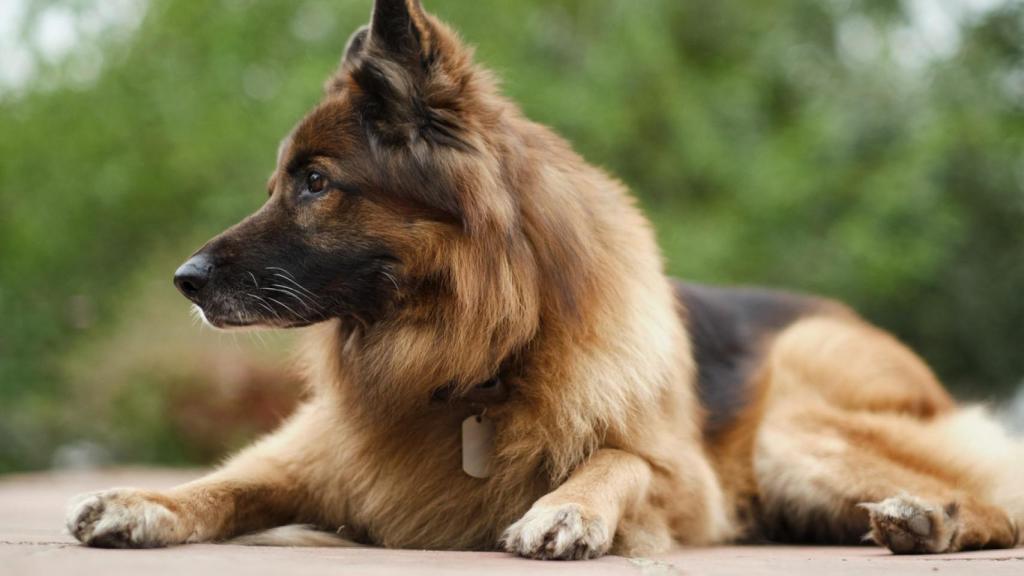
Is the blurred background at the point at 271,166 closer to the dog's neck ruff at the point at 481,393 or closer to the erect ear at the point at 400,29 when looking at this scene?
the erect ear at the point at 400,29

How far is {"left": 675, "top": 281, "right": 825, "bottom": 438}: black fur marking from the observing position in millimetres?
4555

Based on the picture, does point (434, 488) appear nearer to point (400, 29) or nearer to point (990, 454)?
point (400, 29)

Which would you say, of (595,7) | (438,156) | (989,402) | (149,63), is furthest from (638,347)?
(595,7)

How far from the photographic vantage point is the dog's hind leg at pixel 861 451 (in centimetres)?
404

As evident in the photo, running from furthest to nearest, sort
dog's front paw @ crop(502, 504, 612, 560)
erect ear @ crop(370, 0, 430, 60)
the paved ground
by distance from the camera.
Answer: erect ear @ crop(370, 0, 430, 60) → dog's front paw @ crop(502, 504, 612, 560) → the paved ground

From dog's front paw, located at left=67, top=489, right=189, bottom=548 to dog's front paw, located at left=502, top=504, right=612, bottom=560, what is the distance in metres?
1.03

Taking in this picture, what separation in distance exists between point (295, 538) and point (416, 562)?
905mm

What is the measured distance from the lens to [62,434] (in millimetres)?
11062

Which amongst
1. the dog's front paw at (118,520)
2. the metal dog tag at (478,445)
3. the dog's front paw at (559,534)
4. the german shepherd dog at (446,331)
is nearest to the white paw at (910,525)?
the german shepherd dog at (446,331)

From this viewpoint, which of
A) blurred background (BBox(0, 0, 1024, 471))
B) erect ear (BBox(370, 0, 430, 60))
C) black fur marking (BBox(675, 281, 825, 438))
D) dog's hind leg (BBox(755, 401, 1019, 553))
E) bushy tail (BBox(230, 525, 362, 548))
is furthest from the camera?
blurred background (BBox(0, 0, 1024, 471))

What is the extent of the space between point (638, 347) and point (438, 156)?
970 millimetres

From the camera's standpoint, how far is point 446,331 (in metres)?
3.53

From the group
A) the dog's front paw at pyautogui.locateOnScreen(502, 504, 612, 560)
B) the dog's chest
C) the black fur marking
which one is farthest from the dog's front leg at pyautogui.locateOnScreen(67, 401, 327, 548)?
the black fur marking

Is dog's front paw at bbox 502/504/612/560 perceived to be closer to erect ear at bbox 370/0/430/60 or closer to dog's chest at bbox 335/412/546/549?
dog's chest at bbox 335/412/546/549
